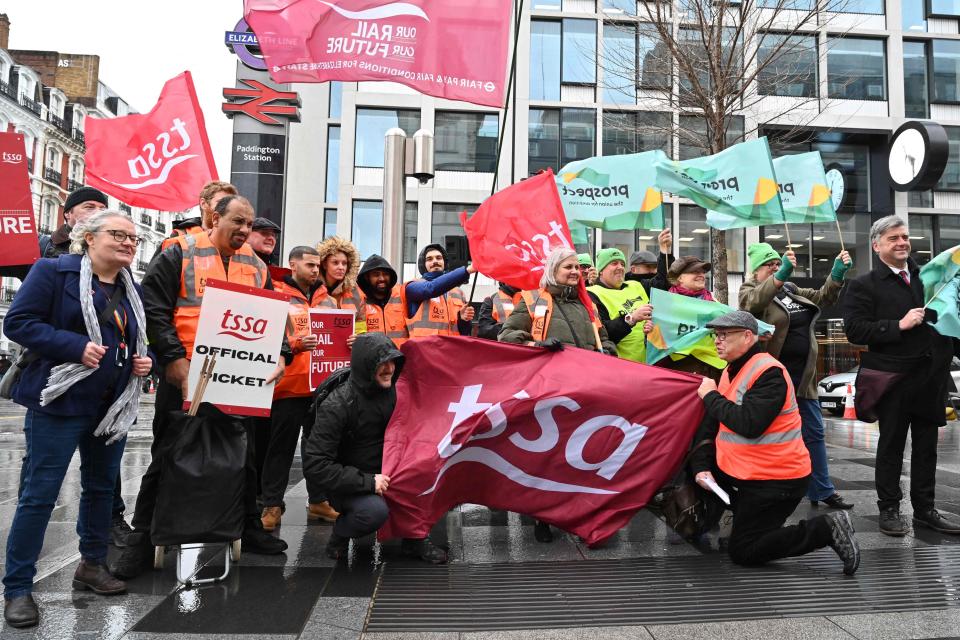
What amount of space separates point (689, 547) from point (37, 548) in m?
3.76

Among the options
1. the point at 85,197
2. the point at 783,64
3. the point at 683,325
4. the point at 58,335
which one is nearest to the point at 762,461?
the point at 683,325

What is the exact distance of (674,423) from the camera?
446cm

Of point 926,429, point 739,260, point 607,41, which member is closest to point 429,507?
point 926,429

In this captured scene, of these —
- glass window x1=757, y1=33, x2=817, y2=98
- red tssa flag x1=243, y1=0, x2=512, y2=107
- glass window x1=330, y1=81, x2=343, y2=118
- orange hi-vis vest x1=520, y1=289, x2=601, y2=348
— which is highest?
glass window x1=330, y1=81, x2=343, y2=118

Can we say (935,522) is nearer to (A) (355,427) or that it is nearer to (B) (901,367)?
(B) (901,367)

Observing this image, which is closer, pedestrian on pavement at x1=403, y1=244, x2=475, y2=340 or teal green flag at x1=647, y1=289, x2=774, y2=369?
teal green flag at x1=647, y1=289, x2=774, y2=369

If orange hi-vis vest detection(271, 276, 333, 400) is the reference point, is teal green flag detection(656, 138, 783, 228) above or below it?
above

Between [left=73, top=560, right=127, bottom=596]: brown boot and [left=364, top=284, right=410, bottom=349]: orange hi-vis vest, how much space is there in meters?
2.74

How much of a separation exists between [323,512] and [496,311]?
10.5 feet

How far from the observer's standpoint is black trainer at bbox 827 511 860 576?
12.7 feet

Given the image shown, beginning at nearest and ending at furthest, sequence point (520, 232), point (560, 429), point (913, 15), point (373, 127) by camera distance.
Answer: point (560, 429), point (520, 232), point (373, 127), point (913, 15)

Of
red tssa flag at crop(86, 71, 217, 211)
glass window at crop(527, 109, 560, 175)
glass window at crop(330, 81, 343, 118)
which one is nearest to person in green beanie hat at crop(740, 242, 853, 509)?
red tssa flag at crop(86, 71, 217, 211)

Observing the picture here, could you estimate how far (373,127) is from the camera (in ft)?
84.8

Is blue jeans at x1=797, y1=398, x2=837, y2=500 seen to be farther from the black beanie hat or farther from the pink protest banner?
the black beanie hat
